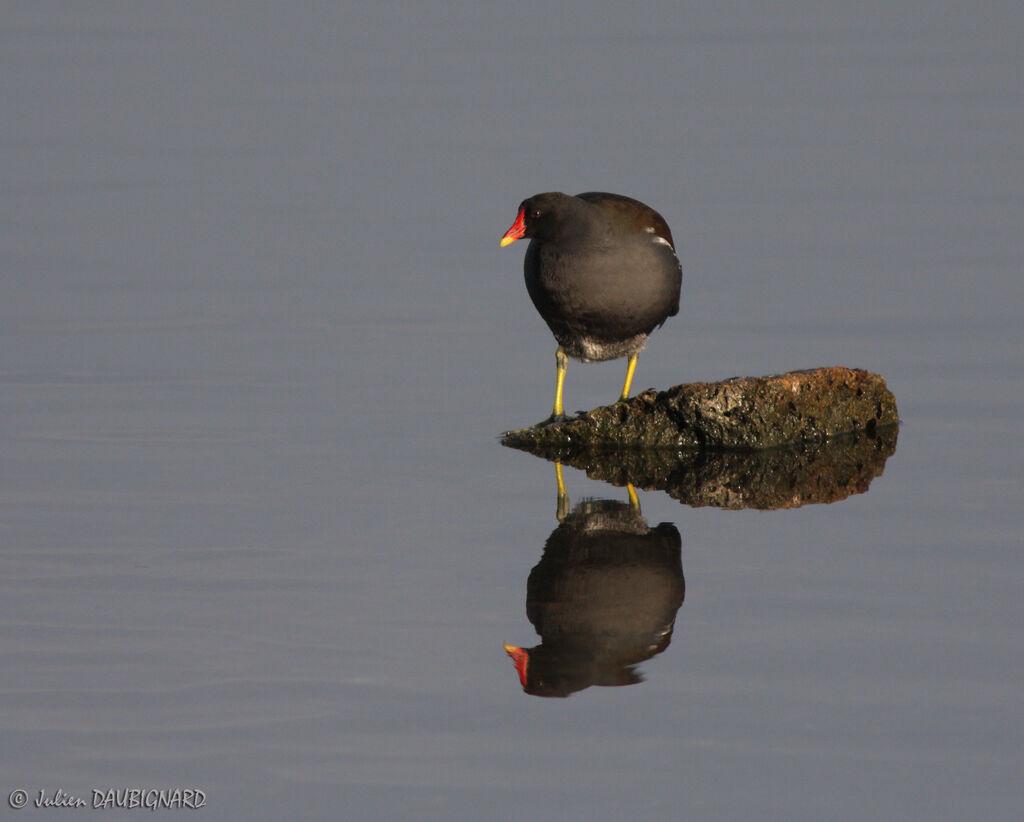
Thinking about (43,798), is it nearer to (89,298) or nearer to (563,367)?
(563,367)

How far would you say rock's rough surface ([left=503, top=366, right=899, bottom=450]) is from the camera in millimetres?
12156

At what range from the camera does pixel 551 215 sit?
503 inches

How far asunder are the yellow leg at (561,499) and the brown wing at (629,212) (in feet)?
6.32

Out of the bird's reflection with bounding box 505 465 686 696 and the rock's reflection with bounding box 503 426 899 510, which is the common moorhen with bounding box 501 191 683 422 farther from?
the bird's reflection with bounding box 505 465 686 696

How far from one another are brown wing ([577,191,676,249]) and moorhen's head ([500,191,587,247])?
10.5 inches

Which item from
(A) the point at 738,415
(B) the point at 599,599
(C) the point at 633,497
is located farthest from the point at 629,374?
(B) the point at 599,599

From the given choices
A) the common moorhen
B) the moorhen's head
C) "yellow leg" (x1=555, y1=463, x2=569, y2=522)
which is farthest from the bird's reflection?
the moorhen's head

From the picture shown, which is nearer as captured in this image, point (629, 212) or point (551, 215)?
point (551, 215)

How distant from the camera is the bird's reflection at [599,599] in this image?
7.99 m

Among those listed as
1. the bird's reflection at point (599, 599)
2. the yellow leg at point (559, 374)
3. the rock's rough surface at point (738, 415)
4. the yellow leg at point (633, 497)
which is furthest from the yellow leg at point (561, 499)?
the yellow leg at point (559, 374)

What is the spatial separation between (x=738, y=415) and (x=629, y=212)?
1.70 m

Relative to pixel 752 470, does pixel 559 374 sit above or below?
above

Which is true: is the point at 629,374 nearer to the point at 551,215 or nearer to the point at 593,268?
the point at 593,268

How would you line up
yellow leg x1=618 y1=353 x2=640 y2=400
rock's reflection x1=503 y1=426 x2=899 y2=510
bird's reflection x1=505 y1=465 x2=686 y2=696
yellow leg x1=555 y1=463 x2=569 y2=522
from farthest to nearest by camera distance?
yellow leg x1=618 y1=353 x2=640 y2=400 → rock's reflection x1=503 y1=426 x2=899 y2=510 → yellow leg x1=555 y1=463 x2=569 y2=522 → bird's reflection x1=505 y1=465 x2=686 y2=696
